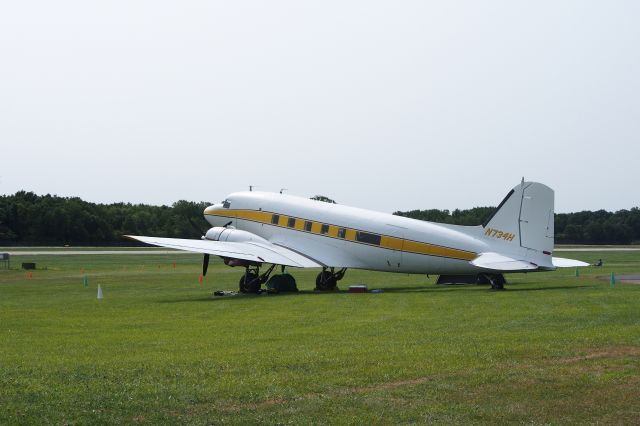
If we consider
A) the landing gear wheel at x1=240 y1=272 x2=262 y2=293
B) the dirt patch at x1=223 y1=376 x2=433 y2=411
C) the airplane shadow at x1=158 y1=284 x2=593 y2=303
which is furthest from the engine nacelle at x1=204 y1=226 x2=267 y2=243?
the dirt patch at x1=223 y1=376 x2=433 y2=411

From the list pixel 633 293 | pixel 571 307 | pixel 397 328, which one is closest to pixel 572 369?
pixel 397 328

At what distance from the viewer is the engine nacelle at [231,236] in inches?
1565

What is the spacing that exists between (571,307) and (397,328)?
6537 millimetres

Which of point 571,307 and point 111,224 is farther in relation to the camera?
point 111,224

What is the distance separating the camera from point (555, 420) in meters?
11.2

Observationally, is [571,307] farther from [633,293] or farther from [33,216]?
[33,216]

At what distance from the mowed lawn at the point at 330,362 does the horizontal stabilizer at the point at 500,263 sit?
3.36m

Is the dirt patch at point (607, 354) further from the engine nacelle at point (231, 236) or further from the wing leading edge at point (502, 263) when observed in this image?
the engine nacelle at point (231, 236)

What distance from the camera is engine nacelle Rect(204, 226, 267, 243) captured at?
3975 centimetres

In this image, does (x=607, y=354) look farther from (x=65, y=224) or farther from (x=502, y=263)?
(x=65, y=224)

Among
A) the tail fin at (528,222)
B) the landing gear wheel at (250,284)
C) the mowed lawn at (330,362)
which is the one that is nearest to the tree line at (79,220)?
the landing gear wheel at (250,284)

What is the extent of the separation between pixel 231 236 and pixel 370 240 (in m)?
6.70

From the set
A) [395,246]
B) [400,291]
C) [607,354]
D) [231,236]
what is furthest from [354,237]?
[607,354]

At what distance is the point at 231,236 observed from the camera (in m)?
39.8
